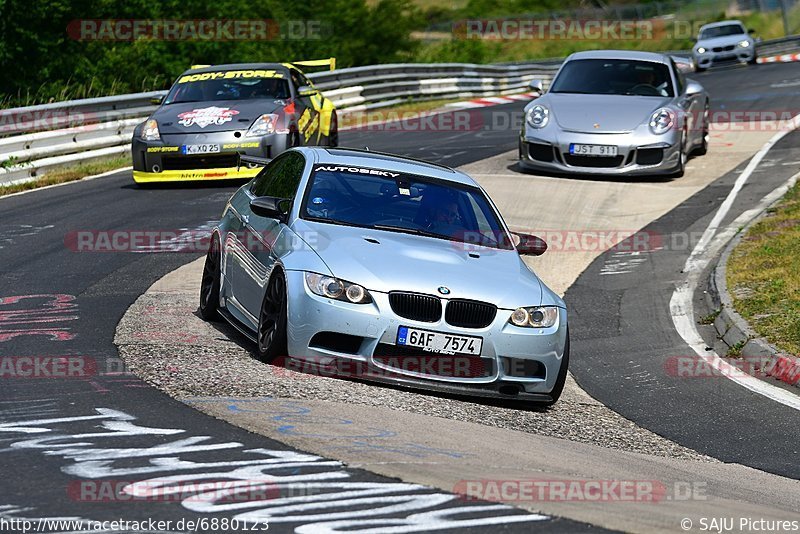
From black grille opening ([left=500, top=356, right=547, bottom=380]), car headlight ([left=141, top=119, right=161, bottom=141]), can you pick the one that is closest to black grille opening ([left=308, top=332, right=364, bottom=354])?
black grille opening ([left=500, top=356, right=547, bottom=380])

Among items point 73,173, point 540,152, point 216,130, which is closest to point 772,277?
point 540,152

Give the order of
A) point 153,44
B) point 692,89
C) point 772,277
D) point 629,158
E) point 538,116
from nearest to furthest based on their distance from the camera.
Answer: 1. point 772,277
2. point 629,158
3. point 538,116
4. point 692,89
5. point 153,44

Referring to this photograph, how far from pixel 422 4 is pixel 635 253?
3563 inches

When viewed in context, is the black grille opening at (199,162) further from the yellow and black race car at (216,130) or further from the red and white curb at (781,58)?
the red and white curb at (781,58)

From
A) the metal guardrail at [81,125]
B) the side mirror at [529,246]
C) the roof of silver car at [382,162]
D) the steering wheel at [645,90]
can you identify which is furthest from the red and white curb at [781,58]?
the side mirror at [529,246]

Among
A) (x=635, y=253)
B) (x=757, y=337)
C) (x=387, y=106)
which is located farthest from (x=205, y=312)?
(x=387, y=106)

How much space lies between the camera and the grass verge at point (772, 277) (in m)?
10.5

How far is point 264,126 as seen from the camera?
16578 mm

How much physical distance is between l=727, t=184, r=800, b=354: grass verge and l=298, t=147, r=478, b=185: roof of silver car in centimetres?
282

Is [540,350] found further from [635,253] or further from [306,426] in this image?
[635,253]

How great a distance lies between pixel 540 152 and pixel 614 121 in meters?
1.08

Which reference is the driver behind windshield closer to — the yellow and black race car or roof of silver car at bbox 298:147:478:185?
the yellow and black race car

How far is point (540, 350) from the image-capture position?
809 centimetres

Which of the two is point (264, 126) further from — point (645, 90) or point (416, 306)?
point (416, 306)
